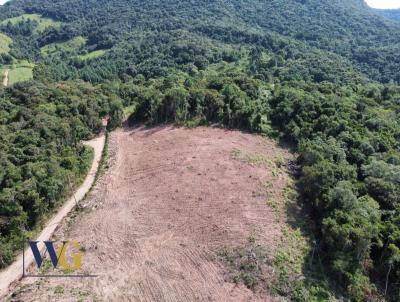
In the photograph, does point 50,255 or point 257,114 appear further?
point 257,114

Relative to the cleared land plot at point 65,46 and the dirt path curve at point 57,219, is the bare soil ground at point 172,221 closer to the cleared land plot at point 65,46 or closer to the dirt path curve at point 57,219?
the dirt path curve at point 57,219

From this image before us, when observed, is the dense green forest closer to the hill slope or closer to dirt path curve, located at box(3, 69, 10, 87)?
the hill slope

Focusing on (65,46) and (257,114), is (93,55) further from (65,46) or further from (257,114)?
(257,114)

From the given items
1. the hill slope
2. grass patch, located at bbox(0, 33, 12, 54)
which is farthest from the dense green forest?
grass patch, located at bbox(0, 33, 12, 54)

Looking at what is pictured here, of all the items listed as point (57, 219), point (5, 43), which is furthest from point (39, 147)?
point (5, 43)

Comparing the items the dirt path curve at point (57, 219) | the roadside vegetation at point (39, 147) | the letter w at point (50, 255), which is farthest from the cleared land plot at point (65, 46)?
the letter w at point (50, 255)

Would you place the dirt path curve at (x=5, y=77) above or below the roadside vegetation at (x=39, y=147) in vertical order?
below
